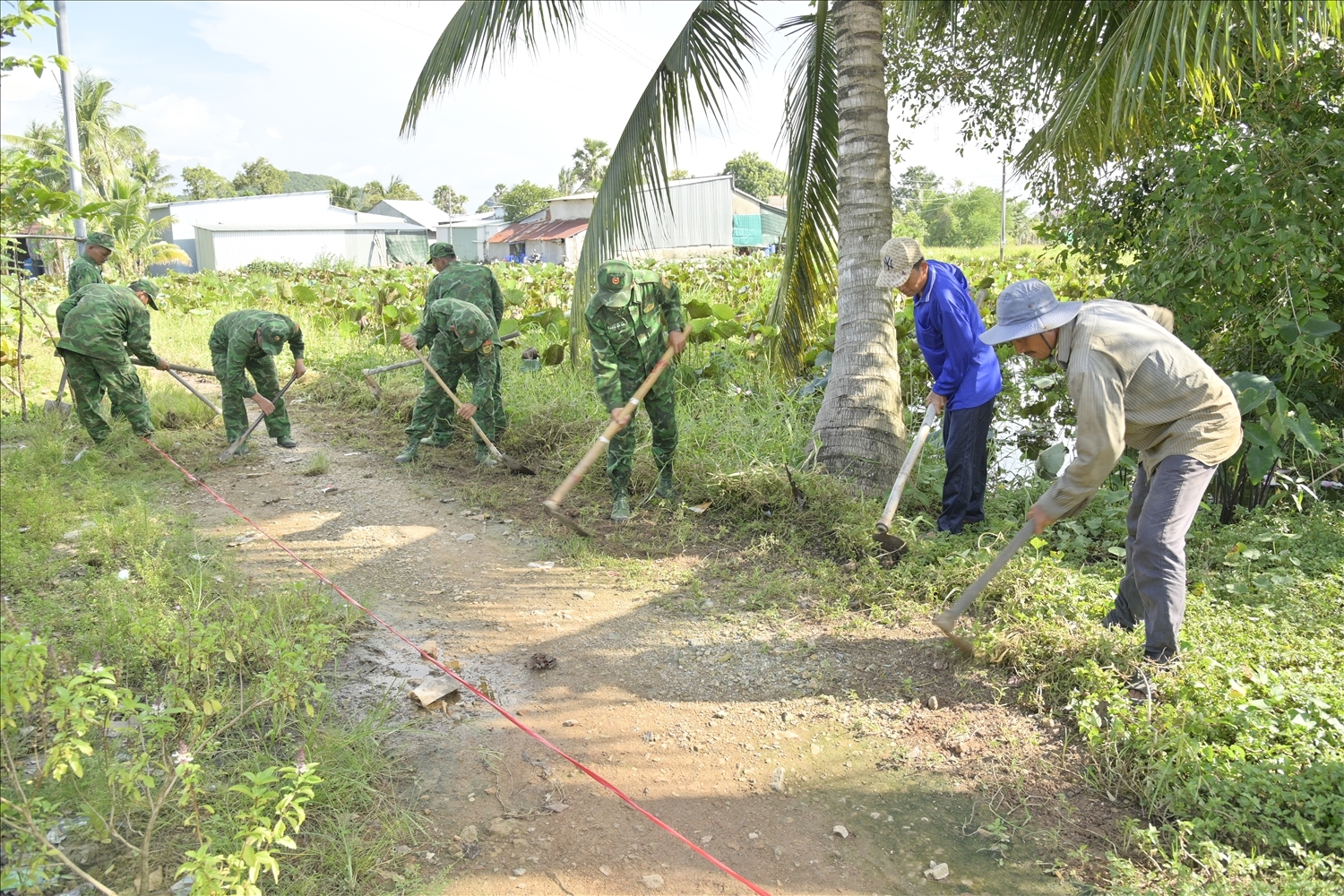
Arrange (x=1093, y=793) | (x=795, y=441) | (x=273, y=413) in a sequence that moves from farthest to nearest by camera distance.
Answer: (x=273, y=413) → (x=795, y=441) → (x=1093, y=793)

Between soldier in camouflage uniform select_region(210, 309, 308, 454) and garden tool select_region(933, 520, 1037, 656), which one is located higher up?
soldier in camouflage uniform select_region(210, 309, 308, 454)

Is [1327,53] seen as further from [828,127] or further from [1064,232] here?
[828,127]

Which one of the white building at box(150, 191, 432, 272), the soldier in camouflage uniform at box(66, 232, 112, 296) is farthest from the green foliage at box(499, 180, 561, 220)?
the soldier in camouflage uniform at box(66, 232, 112, 296)

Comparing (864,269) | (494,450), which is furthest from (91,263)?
(864,269)

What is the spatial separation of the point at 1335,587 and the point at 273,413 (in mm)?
7967

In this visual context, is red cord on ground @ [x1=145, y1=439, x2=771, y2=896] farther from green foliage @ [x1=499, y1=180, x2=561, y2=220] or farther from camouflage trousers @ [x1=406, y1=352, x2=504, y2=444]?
green foliage @ [x1=499, y1=180, x2=561, y2=220]

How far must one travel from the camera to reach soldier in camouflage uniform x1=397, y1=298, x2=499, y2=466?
286 inches

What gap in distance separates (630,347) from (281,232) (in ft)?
127

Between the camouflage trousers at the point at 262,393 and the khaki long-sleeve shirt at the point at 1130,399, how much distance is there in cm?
692

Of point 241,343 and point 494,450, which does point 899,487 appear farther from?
point 241,343

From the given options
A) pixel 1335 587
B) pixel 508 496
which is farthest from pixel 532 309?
pixel 1335 587

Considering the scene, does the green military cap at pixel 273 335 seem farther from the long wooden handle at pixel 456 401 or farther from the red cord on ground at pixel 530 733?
the red cord on ground at pixel 530 733

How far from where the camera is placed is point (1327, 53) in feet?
16.7

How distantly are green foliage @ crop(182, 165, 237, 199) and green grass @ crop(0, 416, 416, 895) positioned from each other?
7875 cm
